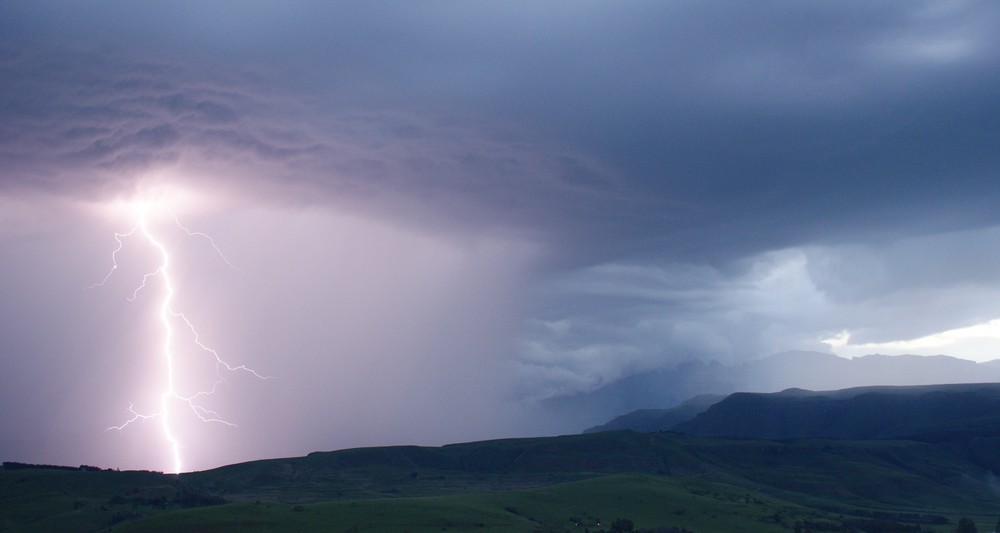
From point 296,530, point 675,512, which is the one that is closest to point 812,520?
point 675,512

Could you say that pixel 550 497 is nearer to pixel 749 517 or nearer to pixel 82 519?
pixel 749 517

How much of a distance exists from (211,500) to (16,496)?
104 ft

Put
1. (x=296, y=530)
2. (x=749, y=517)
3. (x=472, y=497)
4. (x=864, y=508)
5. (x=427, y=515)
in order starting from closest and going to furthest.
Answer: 1. (x=296, y=530)
2. (x=427, y=515)
3. (x=749, y=517)
4. (x=472, y=497)
5. (x=864, y=508)

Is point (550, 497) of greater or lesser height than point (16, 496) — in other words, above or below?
below

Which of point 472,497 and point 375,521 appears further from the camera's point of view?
point 472,497

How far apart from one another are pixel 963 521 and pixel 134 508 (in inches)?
4740

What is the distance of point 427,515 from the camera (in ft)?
388

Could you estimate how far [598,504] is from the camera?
14088 cm

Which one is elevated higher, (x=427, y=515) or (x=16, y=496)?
(x=16, y=496)

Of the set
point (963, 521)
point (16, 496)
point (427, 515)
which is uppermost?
point (16, 496)

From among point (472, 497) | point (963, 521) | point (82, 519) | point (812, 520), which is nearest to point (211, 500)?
point (82, 519)

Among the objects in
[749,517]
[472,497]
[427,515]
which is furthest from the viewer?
[472,497]

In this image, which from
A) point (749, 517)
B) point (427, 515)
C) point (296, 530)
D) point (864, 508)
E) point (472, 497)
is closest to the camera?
point (296, 530)

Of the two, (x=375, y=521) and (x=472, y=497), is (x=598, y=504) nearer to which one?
(x=472, y=497)
